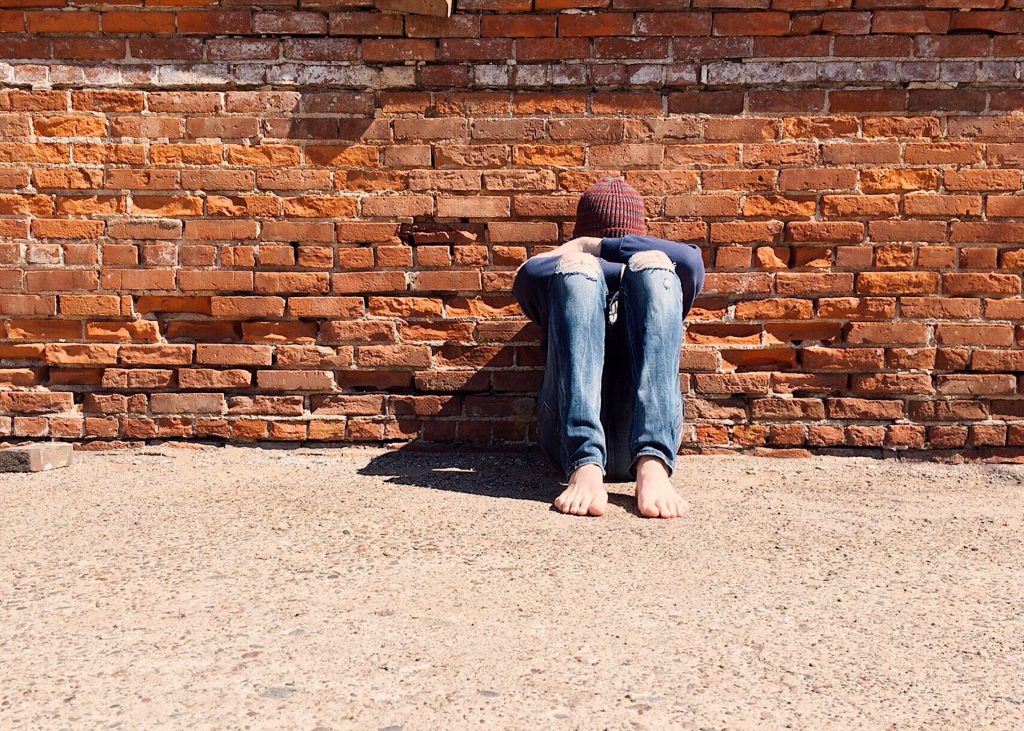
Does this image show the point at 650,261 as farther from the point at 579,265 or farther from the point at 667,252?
the point at 579,265

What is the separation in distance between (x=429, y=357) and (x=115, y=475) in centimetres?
126

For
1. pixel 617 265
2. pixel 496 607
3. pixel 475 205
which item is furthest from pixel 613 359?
pixel 496 607

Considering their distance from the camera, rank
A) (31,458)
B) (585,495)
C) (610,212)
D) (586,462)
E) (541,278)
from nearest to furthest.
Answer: (585,495)
(586,462)
(541,278)
(610,212)
(31,458)

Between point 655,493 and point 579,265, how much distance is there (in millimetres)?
782

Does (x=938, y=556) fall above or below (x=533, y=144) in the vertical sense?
below

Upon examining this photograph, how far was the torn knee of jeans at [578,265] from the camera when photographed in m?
2.62

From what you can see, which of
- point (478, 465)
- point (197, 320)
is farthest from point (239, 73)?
point (478, 465)

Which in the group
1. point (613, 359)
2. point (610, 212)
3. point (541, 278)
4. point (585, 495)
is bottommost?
point (585, 495)

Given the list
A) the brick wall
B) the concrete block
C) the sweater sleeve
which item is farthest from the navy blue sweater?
the concrete block

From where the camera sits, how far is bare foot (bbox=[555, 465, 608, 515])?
237 centimetres

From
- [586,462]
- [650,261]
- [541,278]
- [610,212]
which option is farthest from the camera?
[610,212]

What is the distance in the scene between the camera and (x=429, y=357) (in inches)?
130

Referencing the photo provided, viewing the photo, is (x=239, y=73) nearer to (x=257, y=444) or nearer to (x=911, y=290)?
(x=257, y=444)

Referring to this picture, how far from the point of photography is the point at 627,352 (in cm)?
272
